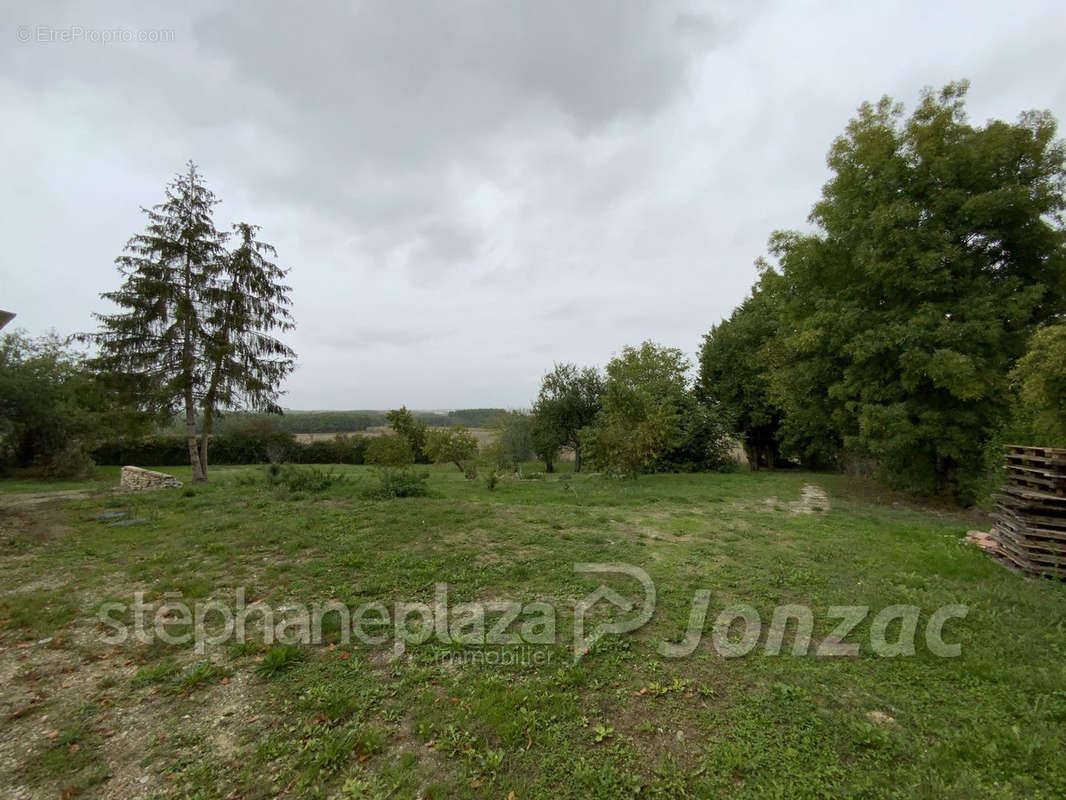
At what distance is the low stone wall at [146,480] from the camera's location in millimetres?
11922

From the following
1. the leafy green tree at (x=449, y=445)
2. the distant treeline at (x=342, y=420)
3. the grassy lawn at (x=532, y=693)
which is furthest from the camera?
the distant treeline at (x=342, y=420)

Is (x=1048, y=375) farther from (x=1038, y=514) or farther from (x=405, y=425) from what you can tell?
(x=405, y=425)

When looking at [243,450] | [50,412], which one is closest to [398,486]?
[50,412]

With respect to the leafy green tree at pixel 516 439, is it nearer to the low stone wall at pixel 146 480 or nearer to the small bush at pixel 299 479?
the small bush at pixel 299 479

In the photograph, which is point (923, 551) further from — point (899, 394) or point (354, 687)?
point (354, 687)

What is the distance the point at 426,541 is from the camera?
18.5ft

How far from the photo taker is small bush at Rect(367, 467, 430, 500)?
8797 millimetres

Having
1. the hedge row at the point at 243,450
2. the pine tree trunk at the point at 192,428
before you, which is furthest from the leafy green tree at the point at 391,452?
the hedge row at the point at 243,450

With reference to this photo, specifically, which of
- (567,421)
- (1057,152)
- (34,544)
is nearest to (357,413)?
(567,421)

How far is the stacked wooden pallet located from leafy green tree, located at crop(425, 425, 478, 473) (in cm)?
1592

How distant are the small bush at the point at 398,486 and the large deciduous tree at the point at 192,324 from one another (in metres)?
6.91

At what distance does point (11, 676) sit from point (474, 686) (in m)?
3.23

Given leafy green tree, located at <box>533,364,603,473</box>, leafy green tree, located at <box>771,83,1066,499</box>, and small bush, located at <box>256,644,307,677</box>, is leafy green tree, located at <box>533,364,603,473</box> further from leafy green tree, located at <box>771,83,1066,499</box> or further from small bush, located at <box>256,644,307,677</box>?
small bush, located at <box>256,644,307,677</box>

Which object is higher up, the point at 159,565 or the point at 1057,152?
the point at 1057,152
